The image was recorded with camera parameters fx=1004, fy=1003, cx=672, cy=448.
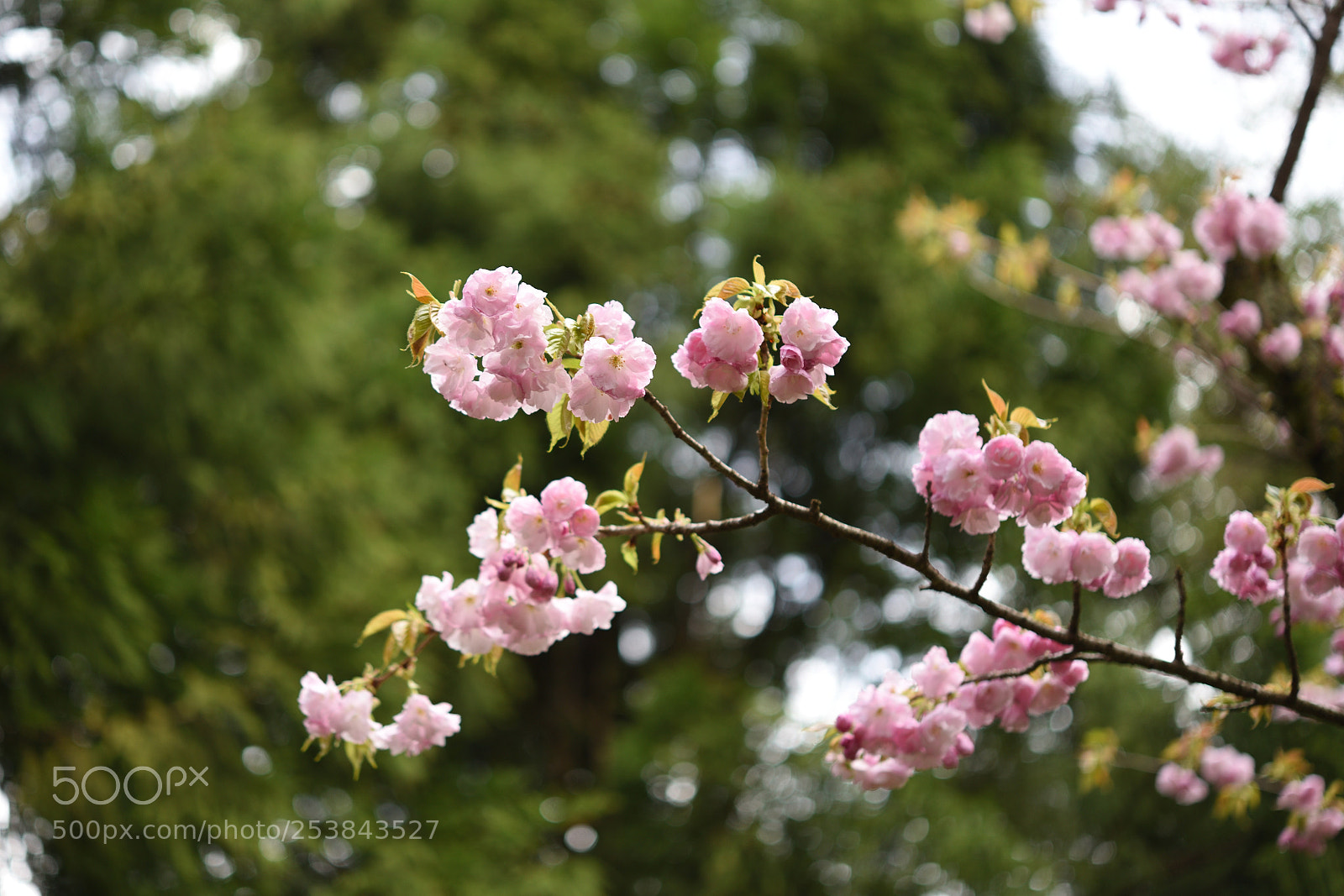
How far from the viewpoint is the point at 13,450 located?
2.47 metres

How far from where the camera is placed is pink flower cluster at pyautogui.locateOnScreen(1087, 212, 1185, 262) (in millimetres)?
2105

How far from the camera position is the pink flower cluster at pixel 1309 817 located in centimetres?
128

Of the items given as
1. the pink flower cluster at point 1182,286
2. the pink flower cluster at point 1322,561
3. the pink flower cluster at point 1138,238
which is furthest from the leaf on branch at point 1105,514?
the pink flower cluster at point 1138,238

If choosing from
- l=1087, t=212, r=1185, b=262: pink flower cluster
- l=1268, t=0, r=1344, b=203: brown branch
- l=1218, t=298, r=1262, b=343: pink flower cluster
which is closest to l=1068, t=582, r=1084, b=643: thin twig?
l=1218, t=298, r=1262, b=343: pink flower cluster

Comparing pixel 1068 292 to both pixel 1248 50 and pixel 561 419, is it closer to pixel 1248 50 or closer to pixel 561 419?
pixel 1248 50

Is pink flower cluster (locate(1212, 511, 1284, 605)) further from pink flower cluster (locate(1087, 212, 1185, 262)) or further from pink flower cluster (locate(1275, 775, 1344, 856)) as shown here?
pink flower cluster (locate(1087, 212, 1185, 262))

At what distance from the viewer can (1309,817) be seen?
1.30 m

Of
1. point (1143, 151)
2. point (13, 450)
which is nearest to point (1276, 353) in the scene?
point (13, 450)

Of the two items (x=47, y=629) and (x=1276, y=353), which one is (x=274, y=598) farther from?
(x=1276, y=353)

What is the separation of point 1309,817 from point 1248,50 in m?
1.36

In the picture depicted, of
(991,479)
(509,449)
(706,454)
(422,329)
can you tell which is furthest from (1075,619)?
(509,449)

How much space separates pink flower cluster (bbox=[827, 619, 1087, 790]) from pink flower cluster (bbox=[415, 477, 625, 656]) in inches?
12.3

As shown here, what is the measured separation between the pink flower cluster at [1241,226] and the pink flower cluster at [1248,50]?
342 millimetres

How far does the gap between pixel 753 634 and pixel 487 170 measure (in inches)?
101
